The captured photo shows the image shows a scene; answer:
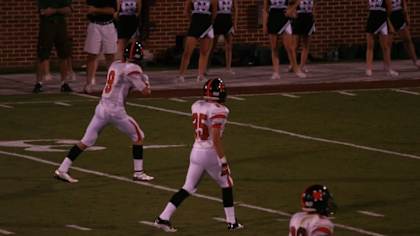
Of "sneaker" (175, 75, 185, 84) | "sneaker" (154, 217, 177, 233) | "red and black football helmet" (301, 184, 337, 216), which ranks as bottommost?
"sneaker" (175, 75, 185, 84)

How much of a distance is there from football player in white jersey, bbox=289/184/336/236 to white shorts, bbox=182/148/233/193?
381cm

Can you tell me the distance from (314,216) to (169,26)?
66.5ft

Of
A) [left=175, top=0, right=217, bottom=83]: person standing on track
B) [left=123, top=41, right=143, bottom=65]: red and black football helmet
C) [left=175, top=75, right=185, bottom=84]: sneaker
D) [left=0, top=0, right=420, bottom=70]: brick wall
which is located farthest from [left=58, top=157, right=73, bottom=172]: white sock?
[left=0, top=0, right=420, bottom=70]: brick wall

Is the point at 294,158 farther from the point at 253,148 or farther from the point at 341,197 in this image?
the point at 341,197

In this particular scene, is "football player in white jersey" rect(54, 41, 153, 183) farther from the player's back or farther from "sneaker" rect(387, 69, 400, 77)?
"sneaker" rect(387, 69, 400, 77)

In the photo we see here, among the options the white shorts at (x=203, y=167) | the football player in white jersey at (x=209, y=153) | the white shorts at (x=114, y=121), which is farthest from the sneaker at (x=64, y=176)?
the white shorts at (x=203, y=167)

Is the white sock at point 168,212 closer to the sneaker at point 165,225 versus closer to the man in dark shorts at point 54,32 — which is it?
the sneaker at point 165,225

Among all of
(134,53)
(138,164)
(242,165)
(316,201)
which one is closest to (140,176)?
(138,164)

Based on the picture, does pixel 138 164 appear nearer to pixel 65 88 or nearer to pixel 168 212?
pixel 168 212

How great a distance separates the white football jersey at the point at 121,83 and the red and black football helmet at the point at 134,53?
0.21 feet

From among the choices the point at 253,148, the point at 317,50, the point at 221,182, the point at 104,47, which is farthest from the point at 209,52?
the point at 221,182

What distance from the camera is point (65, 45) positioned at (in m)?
23.8

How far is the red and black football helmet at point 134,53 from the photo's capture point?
52.4 feet

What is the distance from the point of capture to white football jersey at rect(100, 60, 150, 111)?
52.3ft
